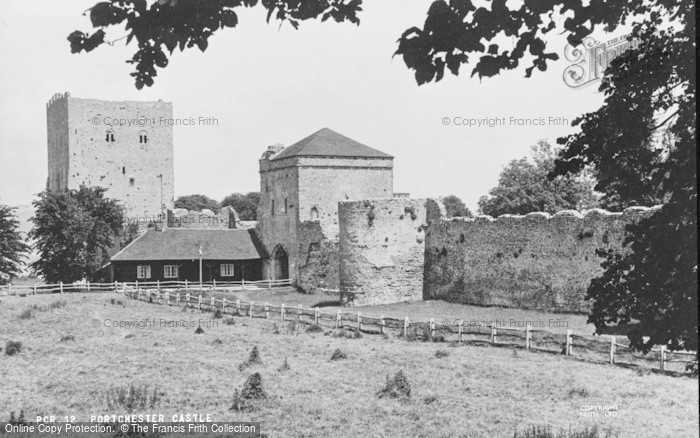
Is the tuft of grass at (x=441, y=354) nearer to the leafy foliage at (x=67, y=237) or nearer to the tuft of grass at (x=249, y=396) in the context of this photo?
the tuft of grass at (x=249, y=396)

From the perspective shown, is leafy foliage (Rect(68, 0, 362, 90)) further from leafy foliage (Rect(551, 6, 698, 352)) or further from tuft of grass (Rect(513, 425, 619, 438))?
tuft of grass (Rect(513, 425, 619, 438))

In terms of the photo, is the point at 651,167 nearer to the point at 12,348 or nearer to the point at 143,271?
the point at 12,348

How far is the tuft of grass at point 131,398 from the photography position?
17.0 metres

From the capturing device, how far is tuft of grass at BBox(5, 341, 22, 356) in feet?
80.0

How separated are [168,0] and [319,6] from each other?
127 centimetres

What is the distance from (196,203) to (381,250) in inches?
2570

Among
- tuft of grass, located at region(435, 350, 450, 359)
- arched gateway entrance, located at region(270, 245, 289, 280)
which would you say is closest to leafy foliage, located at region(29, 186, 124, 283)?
arched gateway entrance, located at region(270, 245, 289, 280)

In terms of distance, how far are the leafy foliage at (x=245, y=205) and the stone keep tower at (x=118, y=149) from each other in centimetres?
→ 1671

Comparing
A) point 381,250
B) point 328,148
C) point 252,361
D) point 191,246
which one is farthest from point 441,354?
point 191,246

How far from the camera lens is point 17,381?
20266 mm

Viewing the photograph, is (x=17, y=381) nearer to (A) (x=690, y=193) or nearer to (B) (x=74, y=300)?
(A) (x=690, y=193)

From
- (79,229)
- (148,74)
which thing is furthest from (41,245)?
(148,74)

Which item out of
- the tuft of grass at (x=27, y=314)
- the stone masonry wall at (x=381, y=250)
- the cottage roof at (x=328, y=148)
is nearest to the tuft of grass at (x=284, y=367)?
the stone masonry wall at (x=381, y=250)

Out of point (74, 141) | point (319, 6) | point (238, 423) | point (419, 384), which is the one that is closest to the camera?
point (319, 6)
